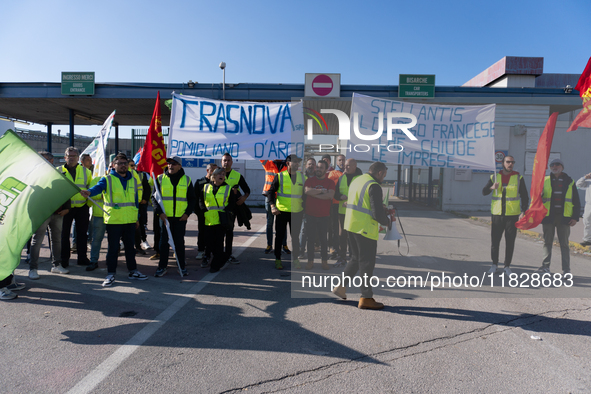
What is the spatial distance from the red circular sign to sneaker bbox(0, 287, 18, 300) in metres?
16.2

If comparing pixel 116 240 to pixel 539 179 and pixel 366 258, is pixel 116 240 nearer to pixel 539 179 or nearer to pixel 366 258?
pixel 366 258

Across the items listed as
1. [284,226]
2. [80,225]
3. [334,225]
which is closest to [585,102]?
[334,225]

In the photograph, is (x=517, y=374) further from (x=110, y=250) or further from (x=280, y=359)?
(x=110, y=250)

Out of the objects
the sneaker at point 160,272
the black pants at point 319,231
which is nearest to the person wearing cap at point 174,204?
the sneaker at point 160,272

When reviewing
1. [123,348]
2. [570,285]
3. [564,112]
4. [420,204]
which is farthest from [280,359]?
[564,112]

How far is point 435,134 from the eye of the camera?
5.37 m

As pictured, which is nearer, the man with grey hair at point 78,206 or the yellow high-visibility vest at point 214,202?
the yellow high-visibility vest at point 214,202

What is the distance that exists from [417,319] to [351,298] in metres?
0.99

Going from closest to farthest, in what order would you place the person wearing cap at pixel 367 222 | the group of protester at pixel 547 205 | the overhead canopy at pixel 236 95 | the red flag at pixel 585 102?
the person wearing cap at pixel 367 222 < the red flag at pixel 585 102 < the group of protester at pixel 547 205 < the overhead canopy at pixel 236 95

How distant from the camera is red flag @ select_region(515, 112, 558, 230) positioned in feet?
18.0

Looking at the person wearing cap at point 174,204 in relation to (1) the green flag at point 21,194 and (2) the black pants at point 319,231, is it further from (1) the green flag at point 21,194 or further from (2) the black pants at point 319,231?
(2) the black pants at point 319,231

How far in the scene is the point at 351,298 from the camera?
510 centimetres

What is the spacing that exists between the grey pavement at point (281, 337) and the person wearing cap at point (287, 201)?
66 centimetres

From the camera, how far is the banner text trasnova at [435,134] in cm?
528
